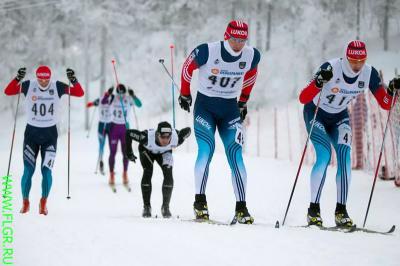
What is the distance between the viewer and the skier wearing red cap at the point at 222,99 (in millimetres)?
5363

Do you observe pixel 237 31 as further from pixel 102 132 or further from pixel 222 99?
pixel 102 132

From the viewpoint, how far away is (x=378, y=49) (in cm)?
3048

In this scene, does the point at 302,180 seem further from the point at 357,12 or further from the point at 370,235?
the point at 357,12

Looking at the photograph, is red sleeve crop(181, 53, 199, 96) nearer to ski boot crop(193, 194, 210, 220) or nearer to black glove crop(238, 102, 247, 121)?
black glove crop(238, 102, 247, 121)

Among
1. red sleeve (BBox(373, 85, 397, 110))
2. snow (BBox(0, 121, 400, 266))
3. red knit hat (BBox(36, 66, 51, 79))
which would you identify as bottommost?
snow (BBox(0, 121, 400, 266))

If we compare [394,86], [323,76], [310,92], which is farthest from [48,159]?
[394,86]

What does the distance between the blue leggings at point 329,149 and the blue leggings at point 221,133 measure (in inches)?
36.4

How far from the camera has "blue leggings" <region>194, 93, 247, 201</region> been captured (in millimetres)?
5461

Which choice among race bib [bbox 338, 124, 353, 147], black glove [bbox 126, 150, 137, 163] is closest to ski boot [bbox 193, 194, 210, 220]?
black glove [bbox 126, 150, 137, 163]

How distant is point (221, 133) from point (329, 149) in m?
1.33

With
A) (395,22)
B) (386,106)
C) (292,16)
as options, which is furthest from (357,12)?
(386,106)

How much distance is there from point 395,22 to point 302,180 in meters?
24.6

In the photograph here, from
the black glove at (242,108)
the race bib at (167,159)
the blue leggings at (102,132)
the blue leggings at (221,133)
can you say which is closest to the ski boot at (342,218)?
the blue leggings at (221,133)

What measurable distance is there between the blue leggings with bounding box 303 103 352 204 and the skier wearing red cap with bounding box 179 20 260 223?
922 millimetres
